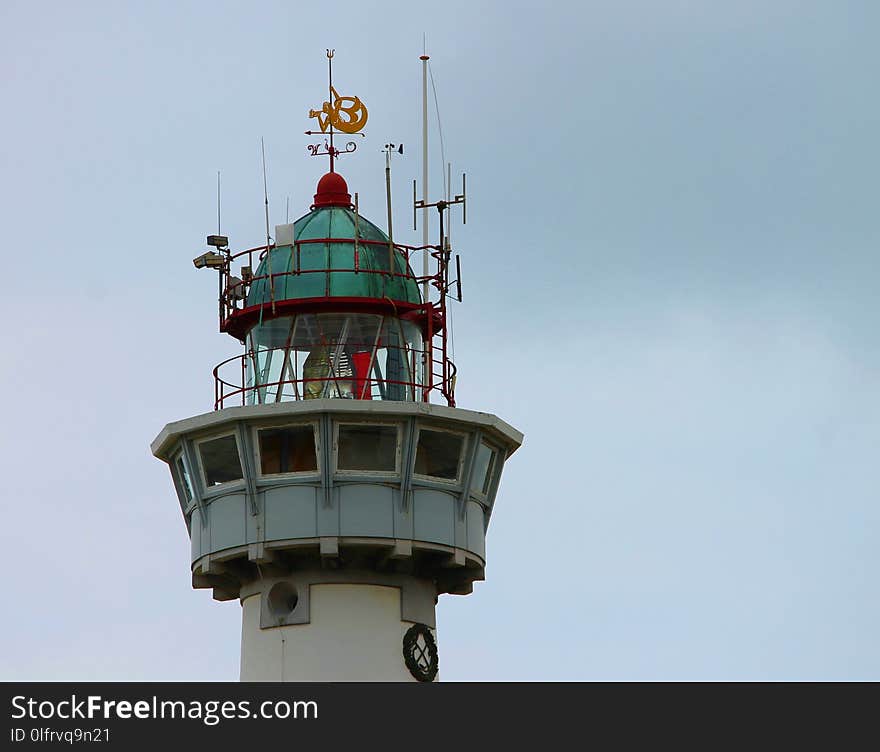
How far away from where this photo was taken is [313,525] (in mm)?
58344

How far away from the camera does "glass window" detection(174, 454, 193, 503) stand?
60.1 meters

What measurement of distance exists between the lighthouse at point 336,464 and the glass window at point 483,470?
1.6 inches

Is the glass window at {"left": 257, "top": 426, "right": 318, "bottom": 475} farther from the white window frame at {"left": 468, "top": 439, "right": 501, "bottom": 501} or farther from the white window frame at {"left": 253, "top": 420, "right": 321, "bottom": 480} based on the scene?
the white window frame at {"left": 468, "top": 439, "right": 501, "bottom": 501}

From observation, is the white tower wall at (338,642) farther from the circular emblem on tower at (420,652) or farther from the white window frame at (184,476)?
the white window frame at (184,476)

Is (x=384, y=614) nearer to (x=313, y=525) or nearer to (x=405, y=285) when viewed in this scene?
(x=313, y=525)

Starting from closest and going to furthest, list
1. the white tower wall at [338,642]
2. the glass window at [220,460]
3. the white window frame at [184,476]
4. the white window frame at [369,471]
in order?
the white tower wall at [338,642] → the white window frame at [369,471] → the glass window at [220,460] → the white window frame at [184,476]

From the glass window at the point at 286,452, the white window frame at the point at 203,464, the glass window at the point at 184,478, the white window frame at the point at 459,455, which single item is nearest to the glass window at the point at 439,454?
the white window frame at the point at 459,455

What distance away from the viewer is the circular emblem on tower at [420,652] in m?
58.9

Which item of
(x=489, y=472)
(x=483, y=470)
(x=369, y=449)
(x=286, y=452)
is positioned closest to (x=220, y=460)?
(x=286, y=452)

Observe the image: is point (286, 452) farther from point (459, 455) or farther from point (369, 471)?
point (459, 455)

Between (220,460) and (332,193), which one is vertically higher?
(332,193)

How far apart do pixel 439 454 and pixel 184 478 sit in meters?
4.86

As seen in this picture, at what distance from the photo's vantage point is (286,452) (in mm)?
59219

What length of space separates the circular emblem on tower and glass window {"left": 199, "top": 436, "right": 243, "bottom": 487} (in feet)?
14.1
